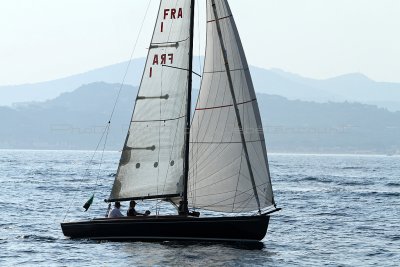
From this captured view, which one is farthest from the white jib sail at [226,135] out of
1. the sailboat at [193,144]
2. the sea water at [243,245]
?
the sea water at [243,245]

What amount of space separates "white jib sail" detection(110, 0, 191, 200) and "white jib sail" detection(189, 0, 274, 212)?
0.89m

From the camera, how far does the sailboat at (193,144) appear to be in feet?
127

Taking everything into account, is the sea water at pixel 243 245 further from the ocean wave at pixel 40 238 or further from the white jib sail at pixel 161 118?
the white jib sail at pixel 161 118

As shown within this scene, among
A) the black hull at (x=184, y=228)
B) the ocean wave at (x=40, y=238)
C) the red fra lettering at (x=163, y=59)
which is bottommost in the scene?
the ocean wave at (x=40, y=238)

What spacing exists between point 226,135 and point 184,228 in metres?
4.27

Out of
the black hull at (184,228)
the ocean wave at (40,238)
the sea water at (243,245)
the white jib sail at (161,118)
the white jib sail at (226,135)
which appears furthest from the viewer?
the ocean wave at (40,238)

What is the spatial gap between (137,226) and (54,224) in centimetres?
1359

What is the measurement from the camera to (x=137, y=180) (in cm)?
4025

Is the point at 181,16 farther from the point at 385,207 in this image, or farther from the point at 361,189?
the point at 361,189

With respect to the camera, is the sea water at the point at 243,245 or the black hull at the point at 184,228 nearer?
the sea water at the point at 243,245

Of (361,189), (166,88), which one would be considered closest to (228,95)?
(166,88)

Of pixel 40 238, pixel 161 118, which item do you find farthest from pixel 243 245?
pixel 40 238

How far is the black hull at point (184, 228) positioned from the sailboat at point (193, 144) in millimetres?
42

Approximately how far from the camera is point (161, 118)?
39.8 meters
